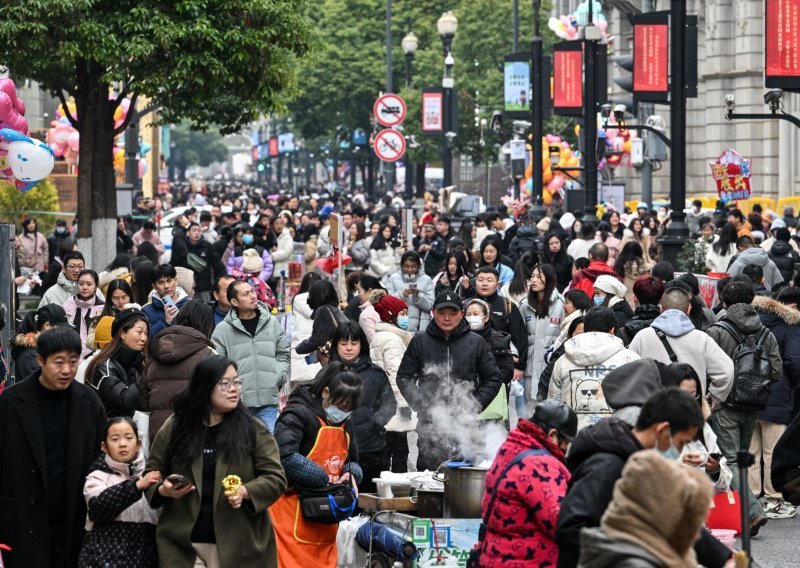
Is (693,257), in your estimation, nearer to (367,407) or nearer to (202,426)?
(367,407)

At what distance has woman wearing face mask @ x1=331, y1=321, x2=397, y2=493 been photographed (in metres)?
10.6

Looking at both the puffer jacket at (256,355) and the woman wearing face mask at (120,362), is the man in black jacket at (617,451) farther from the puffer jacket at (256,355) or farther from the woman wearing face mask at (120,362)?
the puffer jacket at (256,355)

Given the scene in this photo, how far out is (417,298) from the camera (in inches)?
632

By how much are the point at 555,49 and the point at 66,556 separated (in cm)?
2864

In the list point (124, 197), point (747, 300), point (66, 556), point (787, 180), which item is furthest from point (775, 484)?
point (787, 180)

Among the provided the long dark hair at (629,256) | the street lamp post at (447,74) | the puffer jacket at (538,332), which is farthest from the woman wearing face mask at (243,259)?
the street lamp post at (447,74)

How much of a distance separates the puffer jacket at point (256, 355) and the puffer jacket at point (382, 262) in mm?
11291

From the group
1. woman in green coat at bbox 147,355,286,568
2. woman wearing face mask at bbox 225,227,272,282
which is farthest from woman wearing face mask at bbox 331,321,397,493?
woman wearing face mask at bbox 225,227,272,282

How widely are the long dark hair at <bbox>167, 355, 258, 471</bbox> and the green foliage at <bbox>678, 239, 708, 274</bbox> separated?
1404 cm

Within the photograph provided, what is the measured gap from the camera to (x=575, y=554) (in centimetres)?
621

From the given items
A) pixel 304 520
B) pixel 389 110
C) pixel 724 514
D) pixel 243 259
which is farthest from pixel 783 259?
pixel 389 110

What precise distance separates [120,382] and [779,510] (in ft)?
17.0

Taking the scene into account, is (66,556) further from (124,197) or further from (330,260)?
(124,197)

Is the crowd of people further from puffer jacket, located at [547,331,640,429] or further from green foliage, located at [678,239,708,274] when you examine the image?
green foliage, located at [678,239,708,274]
